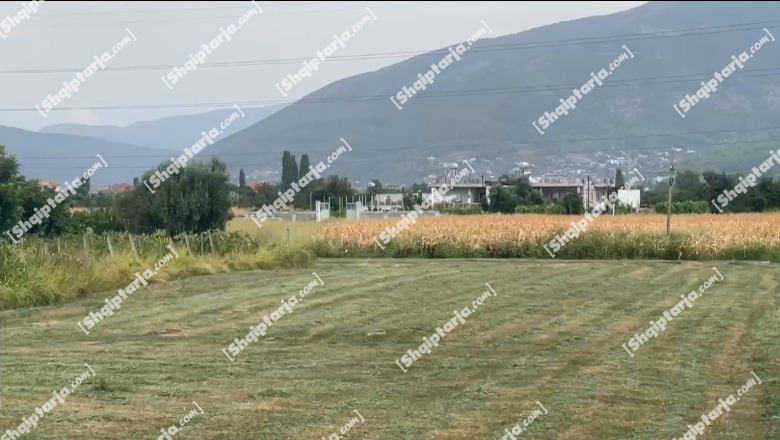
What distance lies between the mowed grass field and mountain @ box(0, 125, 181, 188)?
52477 mm

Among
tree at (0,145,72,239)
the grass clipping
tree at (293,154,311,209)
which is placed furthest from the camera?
tree at (293,154,311,209)

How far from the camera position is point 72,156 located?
96.0 metres

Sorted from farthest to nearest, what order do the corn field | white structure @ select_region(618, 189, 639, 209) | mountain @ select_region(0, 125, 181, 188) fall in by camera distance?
mountain @ select_region(0, 125, 181, 188)
white structure @ select_region(618, 189, 639, 209)
the corn field

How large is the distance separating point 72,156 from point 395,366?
9409 cm

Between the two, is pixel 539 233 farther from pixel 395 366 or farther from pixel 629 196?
pixel 629 196

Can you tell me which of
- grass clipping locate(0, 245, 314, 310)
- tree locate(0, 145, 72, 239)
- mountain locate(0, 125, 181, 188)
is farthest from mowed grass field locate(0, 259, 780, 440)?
mountain locate(0, 125, 181, 188)

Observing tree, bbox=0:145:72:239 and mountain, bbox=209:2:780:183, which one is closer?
tree, bbox=0:145:72:239

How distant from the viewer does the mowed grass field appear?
21.2 feet

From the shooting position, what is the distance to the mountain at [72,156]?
78875 mm

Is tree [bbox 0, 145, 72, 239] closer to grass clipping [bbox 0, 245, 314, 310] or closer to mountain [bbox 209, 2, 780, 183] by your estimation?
grass clipping [bbox 0, 245, 314, 310]

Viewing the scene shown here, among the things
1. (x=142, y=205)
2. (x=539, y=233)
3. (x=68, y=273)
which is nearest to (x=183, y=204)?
(x=142, y=205)

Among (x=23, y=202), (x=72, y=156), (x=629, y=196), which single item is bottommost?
(x=629, y=196)

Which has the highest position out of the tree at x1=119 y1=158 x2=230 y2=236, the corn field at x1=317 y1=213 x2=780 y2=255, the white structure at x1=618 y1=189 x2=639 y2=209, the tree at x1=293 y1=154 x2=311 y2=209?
the tree at x1=119 y1=158 x2=230 y2=236

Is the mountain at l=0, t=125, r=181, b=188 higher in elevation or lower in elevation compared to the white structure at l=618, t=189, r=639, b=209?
higher
